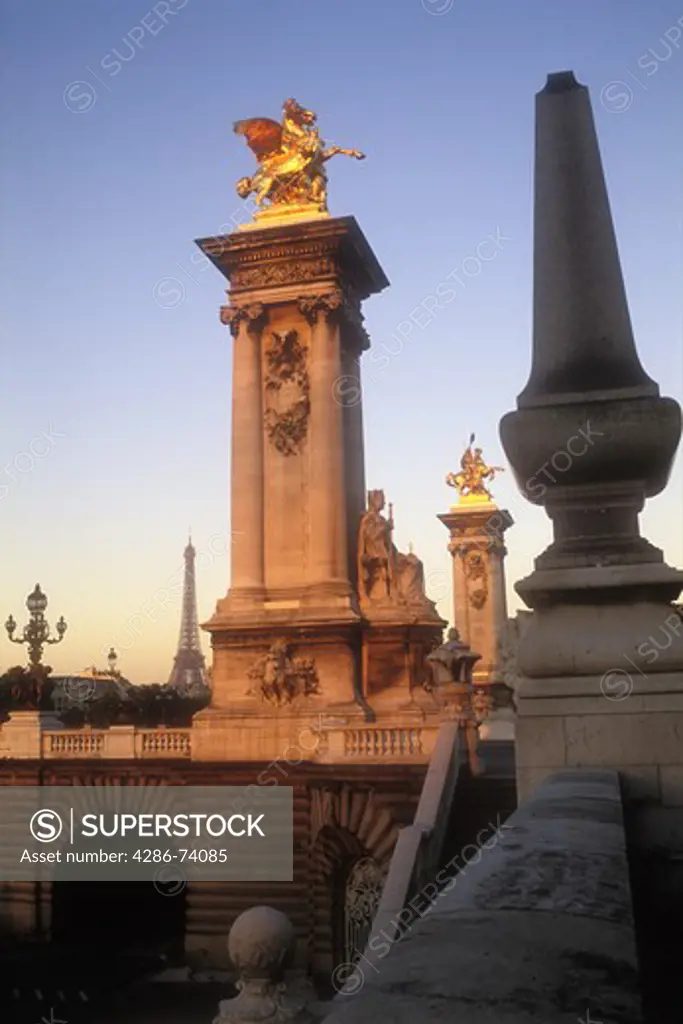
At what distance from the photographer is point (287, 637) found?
878 inches

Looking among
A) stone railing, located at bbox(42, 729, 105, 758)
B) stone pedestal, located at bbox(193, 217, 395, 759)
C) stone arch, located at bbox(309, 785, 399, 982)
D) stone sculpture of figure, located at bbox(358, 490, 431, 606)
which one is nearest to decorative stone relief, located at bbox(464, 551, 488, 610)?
stone pedestal, located at bbox(193, 217, 395, 759)

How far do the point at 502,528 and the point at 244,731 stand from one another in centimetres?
1879

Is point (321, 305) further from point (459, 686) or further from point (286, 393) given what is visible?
point (459, 686)

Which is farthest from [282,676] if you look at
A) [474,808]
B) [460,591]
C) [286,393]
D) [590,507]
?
[590,507]

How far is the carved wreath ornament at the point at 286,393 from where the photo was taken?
24.0 metres

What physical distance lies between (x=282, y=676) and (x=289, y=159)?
13215 mm

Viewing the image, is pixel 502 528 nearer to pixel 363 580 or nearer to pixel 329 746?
pixel 363 580

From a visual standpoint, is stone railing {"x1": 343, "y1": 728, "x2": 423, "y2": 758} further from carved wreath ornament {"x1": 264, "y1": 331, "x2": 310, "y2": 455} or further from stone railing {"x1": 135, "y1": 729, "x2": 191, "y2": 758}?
carved wreath ornament {"x1": 264, "y1": 331, "x2": 310, "y2": 455}

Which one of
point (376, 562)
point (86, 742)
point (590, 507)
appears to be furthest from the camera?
point (376, 562)

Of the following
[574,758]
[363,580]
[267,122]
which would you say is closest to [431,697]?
[363,580]

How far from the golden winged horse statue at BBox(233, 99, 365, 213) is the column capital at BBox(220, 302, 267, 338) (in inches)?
113

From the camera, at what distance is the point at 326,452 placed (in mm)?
23375

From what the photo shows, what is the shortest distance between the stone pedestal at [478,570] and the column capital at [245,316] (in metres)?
15.0

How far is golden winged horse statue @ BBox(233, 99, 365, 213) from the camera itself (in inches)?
994
